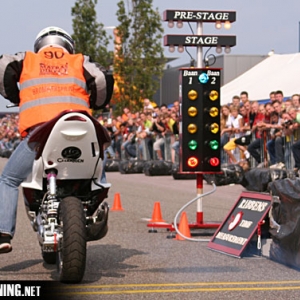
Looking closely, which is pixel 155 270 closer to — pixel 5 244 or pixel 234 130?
pixel 5 244

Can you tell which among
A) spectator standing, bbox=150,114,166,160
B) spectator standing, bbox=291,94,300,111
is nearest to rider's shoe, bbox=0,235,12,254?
spectator standing, bbox=291,94,300,111

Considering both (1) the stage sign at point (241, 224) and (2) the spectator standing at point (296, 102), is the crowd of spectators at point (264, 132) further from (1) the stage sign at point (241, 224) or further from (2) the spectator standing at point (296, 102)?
(1) the stage sign at point (241, 224)

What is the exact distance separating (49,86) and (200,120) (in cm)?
381

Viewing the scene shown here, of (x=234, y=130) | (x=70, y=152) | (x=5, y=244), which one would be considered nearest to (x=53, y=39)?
(x=70, y=152)

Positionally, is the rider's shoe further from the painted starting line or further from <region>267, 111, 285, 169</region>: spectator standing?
<region>267, 111, 285, 169</region>: spectator standing

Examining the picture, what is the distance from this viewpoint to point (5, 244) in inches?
280

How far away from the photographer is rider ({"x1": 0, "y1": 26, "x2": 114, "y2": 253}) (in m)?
7.19

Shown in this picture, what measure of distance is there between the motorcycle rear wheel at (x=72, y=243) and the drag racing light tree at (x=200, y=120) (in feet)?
13.8

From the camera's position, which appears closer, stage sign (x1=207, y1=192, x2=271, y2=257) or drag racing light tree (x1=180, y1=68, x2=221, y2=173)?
stage sign (x1=207, y1=192, x2=271, y2=257)

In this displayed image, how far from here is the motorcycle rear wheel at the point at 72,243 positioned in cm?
655

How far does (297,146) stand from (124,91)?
2653 centimetres

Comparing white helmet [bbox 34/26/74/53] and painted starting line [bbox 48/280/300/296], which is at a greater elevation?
white helmet [bbox 34/26/74/53]

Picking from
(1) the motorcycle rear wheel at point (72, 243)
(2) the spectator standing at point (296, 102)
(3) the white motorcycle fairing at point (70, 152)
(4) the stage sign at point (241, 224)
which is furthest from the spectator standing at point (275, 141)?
(1) the motorcycle rear wheel at point (72, 243)

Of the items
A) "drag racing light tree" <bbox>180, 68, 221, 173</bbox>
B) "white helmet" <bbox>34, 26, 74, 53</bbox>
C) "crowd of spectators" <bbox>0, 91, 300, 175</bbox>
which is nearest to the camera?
"white helmet" <bbox>34, 26, 74, 53</bbox>
